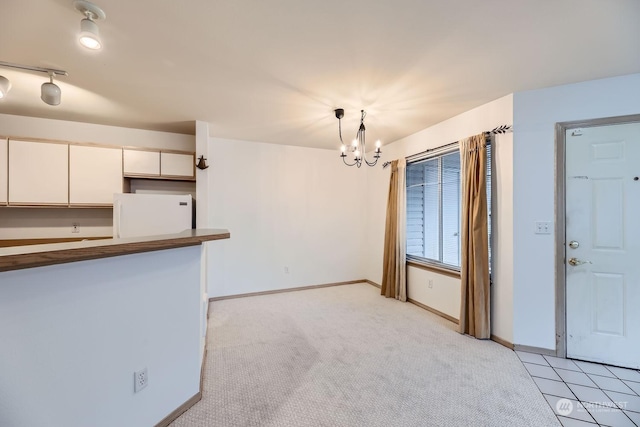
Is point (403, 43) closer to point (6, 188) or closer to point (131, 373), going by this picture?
point (131, 373)

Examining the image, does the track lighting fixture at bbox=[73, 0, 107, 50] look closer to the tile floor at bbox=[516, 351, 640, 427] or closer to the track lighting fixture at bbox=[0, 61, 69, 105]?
the track lighting fixture at bbox=[0, 61, 69, 105]

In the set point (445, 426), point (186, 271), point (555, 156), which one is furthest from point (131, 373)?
point (555, 156)

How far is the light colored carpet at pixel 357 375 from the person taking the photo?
1.76 m

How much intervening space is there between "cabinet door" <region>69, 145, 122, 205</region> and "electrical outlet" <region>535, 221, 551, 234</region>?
4.74 m

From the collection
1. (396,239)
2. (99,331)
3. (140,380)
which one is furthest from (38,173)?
(396,239)

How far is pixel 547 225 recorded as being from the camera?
253cm

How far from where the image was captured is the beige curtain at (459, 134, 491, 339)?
2.80m

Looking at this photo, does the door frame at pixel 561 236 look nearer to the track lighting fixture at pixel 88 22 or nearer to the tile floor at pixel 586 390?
the tile floor at pixel 586 390

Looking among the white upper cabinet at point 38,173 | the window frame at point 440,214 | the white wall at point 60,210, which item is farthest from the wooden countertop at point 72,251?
the window frame at point 440,214

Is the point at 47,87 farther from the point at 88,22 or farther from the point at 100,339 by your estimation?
the point at 100,339

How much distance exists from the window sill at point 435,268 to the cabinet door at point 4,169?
5.12m

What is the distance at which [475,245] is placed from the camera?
2855mm

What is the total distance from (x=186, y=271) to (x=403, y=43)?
2.22 metres

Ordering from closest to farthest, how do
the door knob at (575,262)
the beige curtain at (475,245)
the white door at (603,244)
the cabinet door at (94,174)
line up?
the white door at (603,244) → the door knob at (575,262) → the beige curtain at (475,245) → the cabinet door at (94,174)
